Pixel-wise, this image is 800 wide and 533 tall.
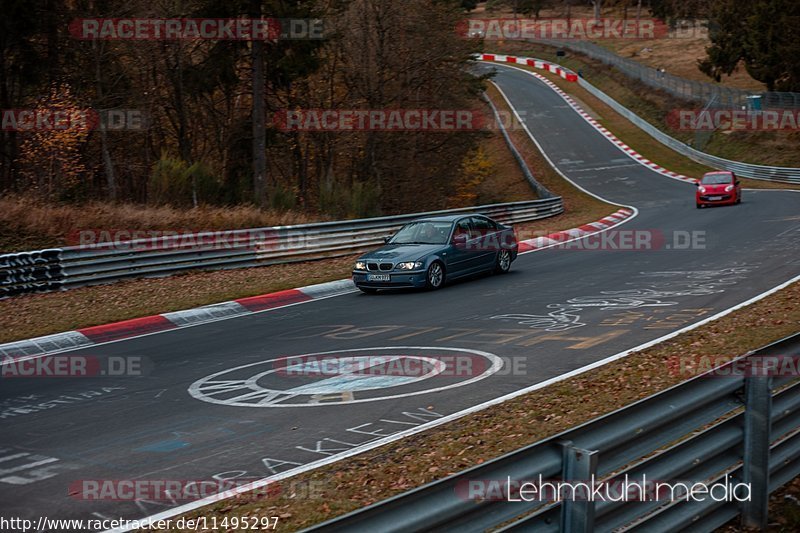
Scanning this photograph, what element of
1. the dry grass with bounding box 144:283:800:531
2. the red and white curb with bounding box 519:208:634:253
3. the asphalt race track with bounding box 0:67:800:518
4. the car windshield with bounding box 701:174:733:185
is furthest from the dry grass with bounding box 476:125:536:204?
the dry grass with bounding box 144:283:800:531

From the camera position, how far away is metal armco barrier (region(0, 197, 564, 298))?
1717cm

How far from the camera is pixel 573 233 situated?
27.3m

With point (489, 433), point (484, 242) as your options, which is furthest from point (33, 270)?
point (489, 433)

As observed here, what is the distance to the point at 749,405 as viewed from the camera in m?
5.46

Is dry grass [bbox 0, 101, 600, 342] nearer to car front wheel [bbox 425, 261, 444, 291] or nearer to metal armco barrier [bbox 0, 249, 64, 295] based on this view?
metal armco barrier [bbox 0, 249, 64, 295]

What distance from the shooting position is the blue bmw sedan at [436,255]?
17.3m

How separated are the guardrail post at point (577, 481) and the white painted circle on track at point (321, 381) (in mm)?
5131

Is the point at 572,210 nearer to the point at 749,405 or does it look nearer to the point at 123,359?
the point at 123,359

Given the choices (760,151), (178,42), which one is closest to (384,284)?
(178,42)

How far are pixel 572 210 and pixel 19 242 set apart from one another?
23928 mm

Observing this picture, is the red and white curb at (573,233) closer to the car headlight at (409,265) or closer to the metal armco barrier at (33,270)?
the car headlight at (409,265)

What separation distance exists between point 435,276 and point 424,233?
4.81 ft

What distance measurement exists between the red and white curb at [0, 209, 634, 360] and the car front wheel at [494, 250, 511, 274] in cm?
343

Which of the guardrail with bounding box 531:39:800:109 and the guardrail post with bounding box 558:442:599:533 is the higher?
the guardrail with bounding box 531:39:800:109
